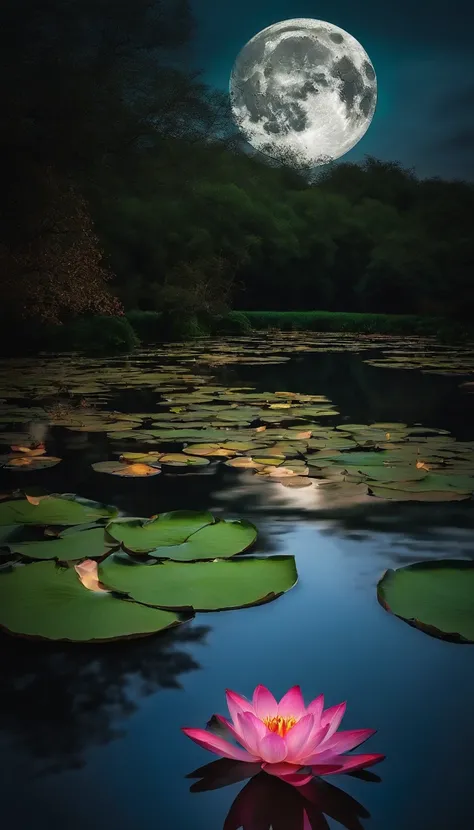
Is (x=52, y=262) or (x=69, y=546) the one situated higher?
(x=52, y=262)

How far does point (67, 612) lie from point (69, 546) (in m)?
0.35

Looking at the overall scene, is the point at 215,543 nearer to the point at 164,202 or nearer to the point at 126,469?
the point at 126,469

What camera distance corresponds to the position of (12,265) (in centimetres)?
719

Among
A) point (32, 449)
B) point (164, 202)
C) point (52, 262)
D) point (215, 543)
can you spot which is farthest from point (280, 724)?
point (164, 202)

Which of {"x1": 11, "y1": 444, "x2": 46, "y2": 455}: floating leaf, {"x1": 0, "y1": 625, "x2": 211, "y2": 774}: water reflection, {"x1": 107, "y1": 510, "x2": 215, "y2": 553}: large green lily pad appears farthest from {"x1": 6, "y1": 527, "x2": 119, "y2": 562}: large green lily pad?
{"x1": 11, "y1": 444, "x2": 46, "y2": 455}: floating leaf

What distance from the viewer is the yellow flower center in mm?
807

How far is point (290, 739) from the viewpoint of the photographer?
77 cm

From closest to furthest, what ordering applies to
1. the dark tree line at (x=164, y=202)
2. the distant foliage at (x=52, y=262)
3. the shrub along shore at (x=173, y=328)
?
the distant foliage at (x=52, y=262) → the dark tree line at (x=164, y=202) → the shrub along shore at (x=173, y=328)

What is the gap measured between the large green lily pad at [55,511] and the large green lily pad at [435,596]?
2.58 feet

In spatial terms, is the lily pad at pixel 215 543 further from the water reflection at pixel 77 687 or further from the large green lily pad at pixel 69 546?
the water reflection at pixel 77 687

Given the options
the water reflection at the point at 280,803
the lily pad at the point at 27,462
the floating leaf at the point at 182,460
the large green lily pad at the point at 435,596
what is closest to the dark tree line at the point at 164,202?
the lily pad at the point at 27,462

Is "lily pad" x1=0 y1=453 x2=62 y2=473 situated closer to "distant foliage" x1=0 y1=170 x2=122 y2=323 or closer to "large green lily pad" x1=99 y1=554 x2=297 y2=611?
"large green lily pad" x1=99 y1=554 x2=297 y2=611

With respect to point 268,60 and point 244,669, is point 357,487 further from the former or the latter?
point 268,60

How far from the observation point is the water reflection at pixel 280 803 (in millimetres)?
762
